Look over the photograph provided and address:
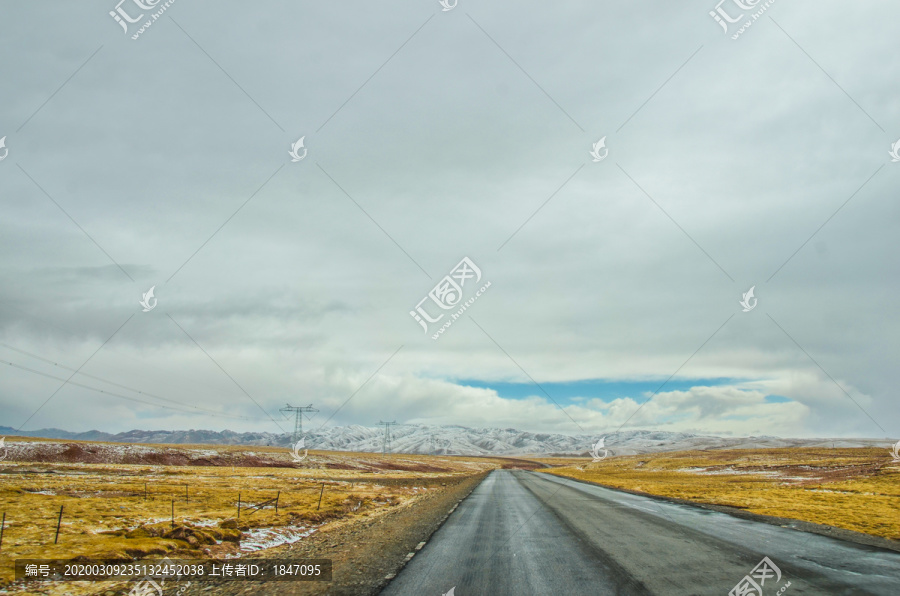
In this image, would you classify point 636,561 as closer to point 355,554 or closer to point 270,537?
point 355,554

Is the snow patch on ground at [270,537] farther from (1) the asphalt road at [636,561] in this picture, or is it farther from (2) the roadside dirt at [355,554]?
(1) the asphalt road at [636,561]

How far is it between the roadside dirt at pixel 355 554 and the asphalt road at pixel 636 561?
671 mm

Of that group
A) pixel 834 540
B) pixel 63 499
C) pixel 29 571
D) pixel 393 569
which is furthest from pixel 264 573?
pixel 63 499

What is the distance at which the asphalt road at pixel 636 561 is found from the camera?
9453mm

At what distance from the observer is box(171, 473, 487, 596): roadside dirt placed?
10.0 meters

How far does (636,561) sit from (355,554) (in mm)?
Answer: 8253

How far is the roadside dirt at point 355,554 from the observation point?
1004cm

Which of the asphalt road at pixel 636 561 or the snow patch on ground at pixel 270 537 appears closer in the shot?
the asphalt road at pixel 636 561

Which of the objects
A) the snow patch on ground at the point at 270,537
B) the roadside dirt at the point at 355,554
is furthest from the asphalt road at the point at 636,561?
the snow patch on ground at the point at 270,537

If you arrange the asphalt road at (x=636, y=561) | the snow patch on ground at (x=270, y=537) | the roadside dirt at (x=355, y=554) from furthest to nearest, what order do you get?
the snow patch on ground at (x=270, y=537) < the roadside dirt at (x=355, y=554) < the asphalt road at (x=636, y=561)

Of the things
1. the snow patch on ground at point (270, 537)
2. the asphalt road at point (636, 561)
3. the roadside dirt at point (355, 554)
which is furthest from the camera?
the snow patch on ground at point (270, 537)

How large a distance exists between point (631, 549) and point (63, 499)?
2989 centimetres

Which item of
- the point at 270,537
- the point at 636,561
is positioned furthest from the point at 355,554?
the point at 636,561

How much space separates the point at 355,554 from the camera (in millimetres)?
13523
